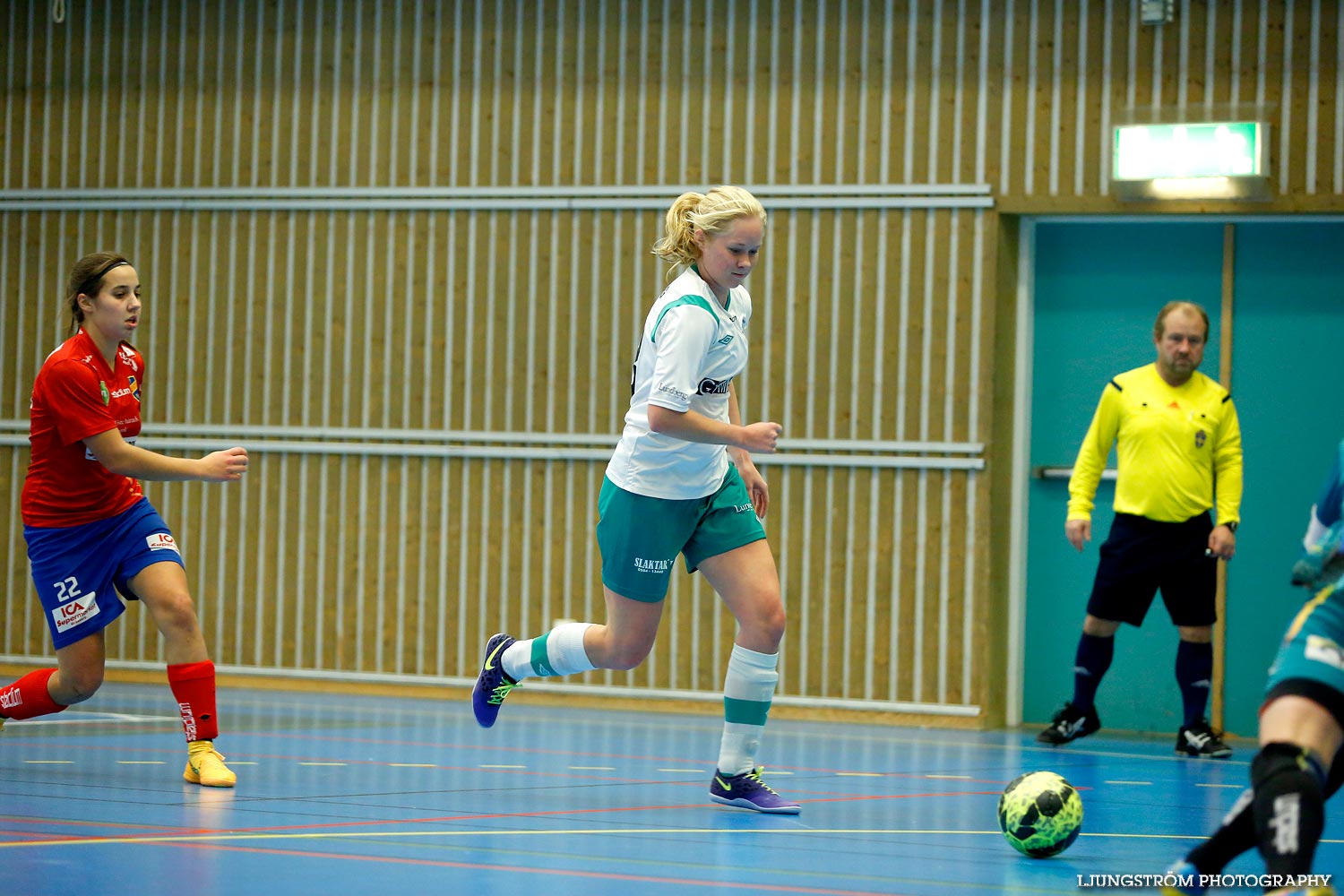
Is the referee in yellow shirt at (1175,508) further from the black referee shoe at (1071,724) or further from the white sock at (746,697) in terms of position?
the white sock at (746,697)

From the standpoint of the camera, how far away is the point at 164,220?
1048 cm

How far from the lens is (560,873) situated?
3988 millimetres

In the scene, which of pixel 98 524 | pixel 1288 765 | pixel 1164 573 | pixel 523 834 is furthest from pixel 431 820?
pixel 1164 573

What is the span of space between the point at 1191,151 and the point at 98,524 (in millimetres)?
5800

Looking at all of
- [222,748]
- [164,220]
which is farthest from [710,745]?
[164,220]

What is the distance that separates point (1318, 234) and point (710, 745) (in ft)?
13.8

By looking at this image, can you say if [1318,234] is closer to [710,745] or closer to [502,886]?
[710,745]

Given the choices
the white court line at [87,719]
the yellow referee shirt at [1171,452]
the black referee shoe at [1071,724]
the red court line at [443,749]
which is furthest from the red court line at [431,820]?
the white court line at [87,719]

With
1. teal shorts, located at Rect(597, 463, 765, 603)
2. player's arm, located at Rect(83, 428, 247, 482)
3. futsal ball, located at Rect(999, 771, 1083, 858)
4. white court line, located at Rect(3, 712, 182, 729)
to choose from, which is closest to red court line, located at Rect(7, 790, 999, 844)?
teal shorts, located at Rect(597, 463, 765, 603)

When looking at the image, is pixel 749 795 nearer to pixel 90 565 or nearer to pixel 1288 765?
pixel 90 565

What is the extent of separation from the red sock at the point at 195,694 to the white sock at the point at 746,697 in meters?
1.71

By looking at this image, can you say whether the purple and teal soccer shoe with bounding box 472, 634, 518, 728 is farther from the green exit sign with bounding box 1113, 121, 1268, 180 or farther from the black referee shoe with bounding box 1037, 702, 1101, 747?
the green exit sign with bounding box 1113, 121, 1268, 180

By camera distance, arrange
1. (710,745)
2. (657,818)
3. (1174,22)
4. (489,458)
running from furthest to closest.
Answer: (489,458), (1174,22), (710,745), (657,818)

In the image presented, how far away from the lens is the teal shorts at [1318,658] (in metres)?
3.12
